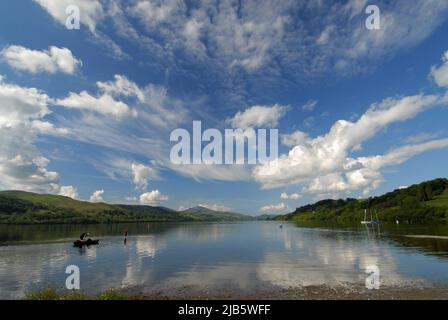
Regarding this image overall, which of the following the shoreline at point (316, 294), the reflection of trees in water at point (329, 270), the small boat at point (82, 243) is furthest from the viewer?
the small boat at point (82, 243)

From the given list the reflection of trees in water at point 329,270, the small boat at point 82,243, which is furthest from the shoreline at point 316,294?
the small boat at point 82,243

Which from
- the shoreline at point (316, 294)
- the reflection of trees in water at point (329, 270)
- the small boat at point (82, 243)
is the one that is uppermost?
the small boat at point (82, 243)

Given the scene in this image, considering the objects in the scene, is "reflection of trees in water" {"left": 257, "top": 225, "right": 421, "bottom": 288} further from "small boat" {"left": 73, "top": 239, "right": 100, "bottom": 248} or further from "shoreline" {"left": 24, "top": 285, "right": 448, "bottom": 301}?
"small boat" {"left": 73, "top": 239, "right": 100, "bottom": 248}

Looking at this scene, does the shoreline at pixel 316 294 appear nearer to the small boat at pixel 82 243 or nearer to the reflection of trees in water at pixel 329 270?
the reflection of trees in water at pixel 329 270

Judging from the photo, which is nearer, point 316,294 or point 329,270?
point 316,294

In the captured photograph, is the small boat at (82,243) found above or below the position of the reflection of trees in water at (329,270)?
above

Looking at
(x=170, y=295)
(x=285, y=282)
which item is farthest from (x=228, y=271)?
(x=170, y=295)

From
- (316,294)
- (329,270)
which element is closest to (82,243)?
(329,270)

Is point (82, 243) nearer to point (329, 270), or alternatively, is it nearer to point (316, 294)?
point (329, 270)
